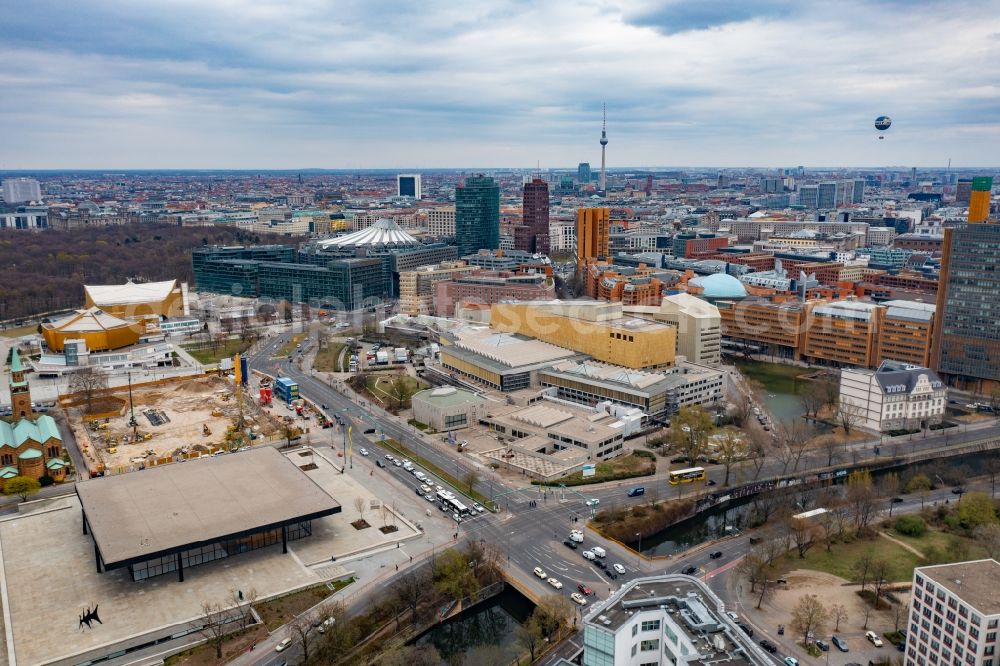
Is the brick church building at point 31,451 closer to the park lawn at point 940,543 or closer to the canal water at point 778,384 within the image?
the park lawn at point 940,543

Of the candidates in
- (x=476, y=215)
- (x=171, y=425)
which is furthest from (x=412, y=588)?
(x=476, y=215)

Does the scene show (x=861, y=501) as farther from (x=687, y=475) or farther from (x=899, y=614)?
(x=687, y=475)

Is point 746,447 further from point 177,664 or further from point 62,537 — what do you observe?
point 62,537

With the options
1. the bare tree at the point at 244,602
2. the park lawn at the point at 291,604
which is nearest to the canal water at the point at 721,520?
the park lawn at the point at 291,604

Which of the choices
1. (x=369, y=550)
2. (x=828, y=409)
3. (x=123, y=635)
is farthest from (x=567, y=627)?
(x=828, y=409)

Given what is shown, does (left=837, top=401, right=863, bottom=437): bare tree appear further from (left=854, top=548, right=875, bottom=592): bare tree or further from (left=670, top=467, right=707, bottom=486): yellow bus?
(left=854, top=548, right=875, bottom=592): bare tree

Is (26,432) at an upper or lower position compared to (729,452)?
upper

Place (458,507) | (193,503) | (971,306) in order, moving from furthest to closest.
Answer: (971,306) < (458,507) < (193,503)
